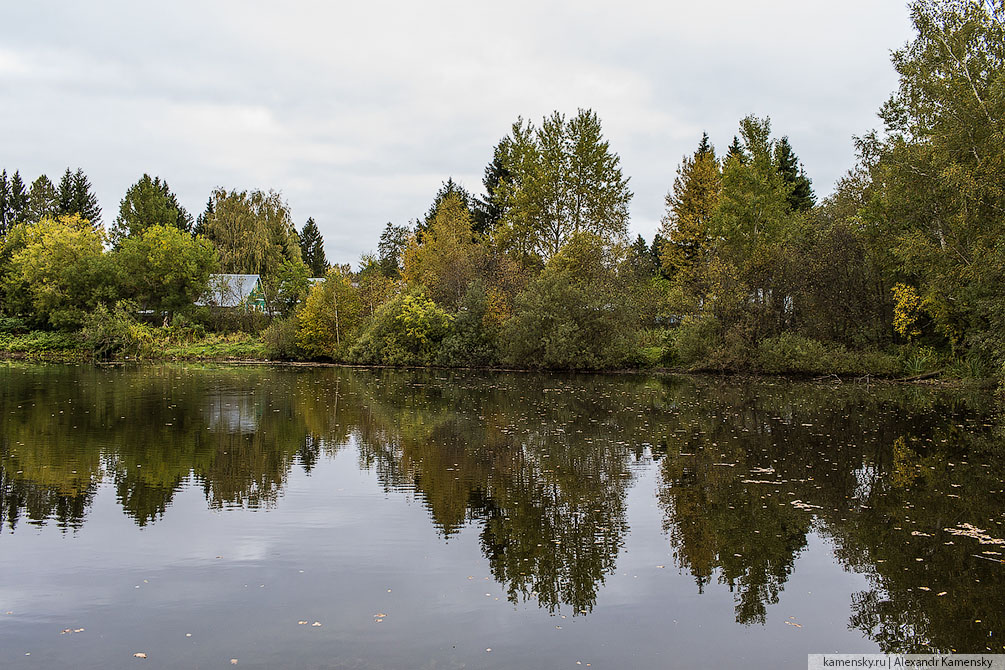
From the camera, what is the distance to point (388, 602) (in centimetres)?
673

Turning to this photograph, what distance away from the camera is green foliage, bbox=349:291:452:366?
137 ft

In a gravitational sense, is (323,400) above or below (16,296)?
below

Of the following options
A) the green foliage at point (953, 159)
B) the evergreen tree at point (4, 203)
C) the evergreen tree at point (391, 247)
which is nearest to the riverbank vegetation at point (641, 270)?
the green foliage at point (953, 159)

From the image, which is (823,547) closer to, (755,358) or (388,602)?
(388,602)

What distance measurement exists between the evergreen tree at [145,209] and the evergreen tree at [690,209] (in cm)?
5052

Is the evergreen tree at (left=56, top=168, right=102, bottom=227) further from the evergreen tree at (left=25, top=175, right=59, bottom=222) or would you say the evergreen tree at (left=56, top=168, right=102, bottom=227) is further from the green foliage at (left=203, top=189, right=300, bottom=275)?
the green foliage at (left=203, top=189, right=300, bottom=275)

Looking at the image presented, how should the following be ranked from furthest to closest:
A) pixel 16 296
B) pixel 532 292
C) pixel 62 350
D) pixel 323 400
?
1. pixel 16 296
2. pixel 62 350
3. pixel 532 292
4. pixel 323 400

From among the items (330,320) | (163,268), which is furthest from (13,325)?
(330,320)

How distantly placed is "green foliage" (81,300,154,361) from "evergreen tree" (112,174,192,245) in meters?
26.3

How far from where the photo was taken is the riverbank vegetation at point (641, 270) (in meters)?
24.7

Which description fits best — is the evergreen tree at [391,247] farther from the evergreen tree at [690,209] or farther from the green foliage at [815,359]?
the green foliage at [815,359]

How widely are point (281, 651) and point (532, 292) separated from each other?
32990mm

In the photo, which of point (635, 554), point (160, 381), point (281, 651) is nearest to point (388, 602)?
point (281, 651)

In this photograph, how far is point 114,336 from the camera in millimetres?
46438
